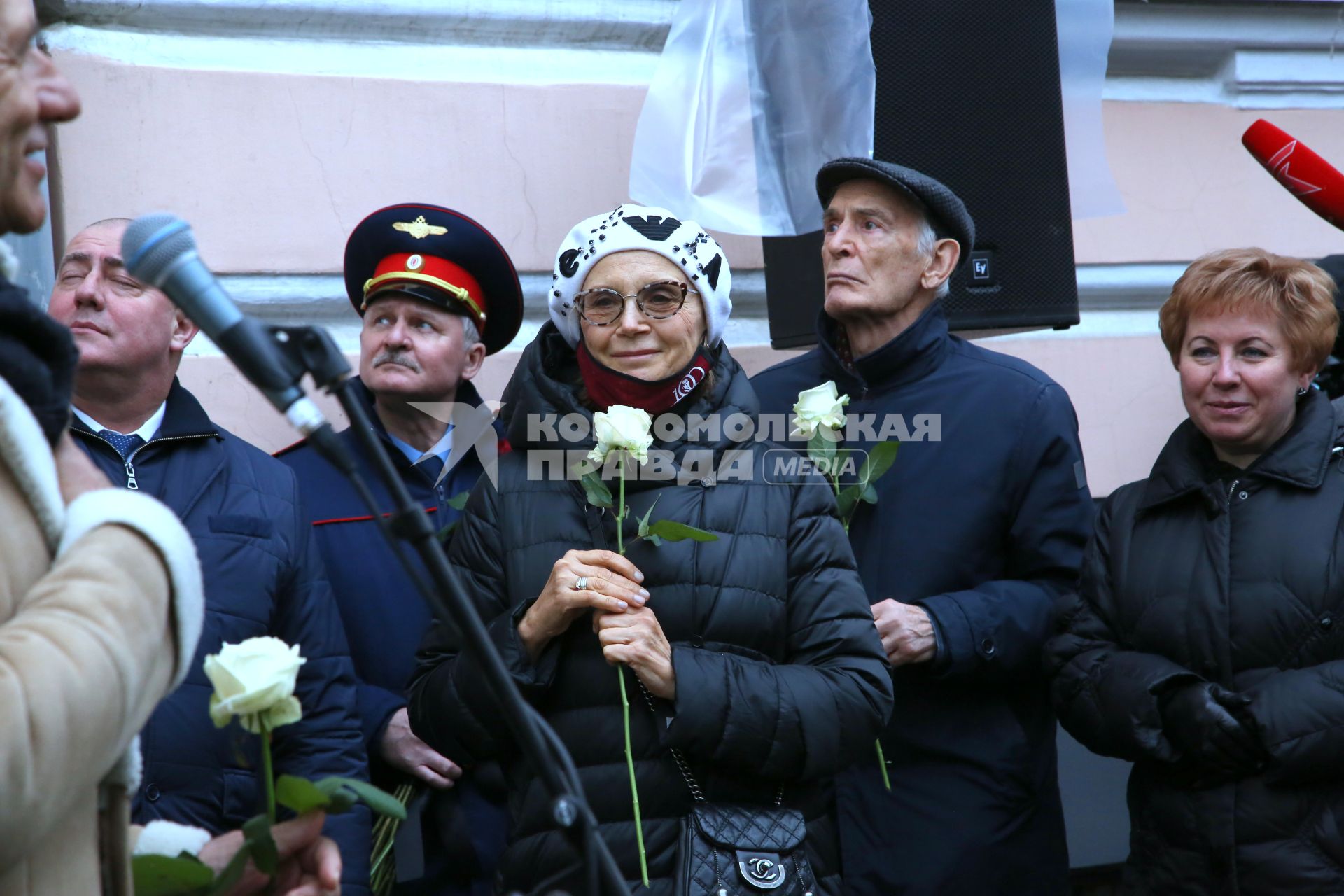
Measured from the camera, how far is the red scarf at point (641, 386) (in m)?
2.69

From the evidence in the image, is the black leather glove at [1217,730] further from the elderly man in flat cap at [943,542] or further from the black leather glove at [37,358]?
the black leather glove at [37,358]

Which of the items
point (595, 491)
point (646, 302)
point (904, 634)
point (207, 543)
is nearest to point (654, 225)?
point (646, 302)

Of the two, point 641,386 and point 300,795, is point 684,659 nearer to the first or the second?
point 641,386

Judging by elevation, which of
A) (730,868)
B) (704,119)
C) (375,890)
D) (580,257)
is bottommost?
(375,890)

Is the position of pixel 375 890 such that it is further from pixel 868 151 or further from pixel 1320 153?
pixel 1320 153

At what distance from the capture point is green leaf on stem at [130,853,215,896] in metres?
1.58

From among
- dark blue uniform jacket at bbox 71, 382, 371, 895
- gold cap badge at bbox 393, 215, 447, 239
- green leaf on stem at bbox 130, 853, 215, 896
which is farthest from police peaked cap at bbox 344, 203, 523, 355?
green leaf on stem at bbox 130, 853, 215, 896

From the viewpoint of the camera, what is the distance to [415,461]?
10.6ft

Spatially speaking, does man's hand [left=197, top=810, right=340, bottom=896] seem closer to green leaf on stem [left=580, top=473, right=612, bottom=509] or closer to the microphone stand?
the microphone stand

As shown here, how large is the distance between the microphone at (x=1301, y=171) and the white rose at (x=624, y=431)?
195 cm

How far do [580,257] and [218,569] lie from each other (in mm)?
910

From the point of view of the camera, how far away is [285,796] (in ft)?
5.68

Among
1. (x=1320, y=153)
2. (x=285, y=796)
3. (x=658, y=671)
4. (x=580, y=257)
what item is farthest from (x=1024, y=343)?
(x=285, y=796)

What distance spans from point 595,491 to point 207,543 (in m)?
0.75
